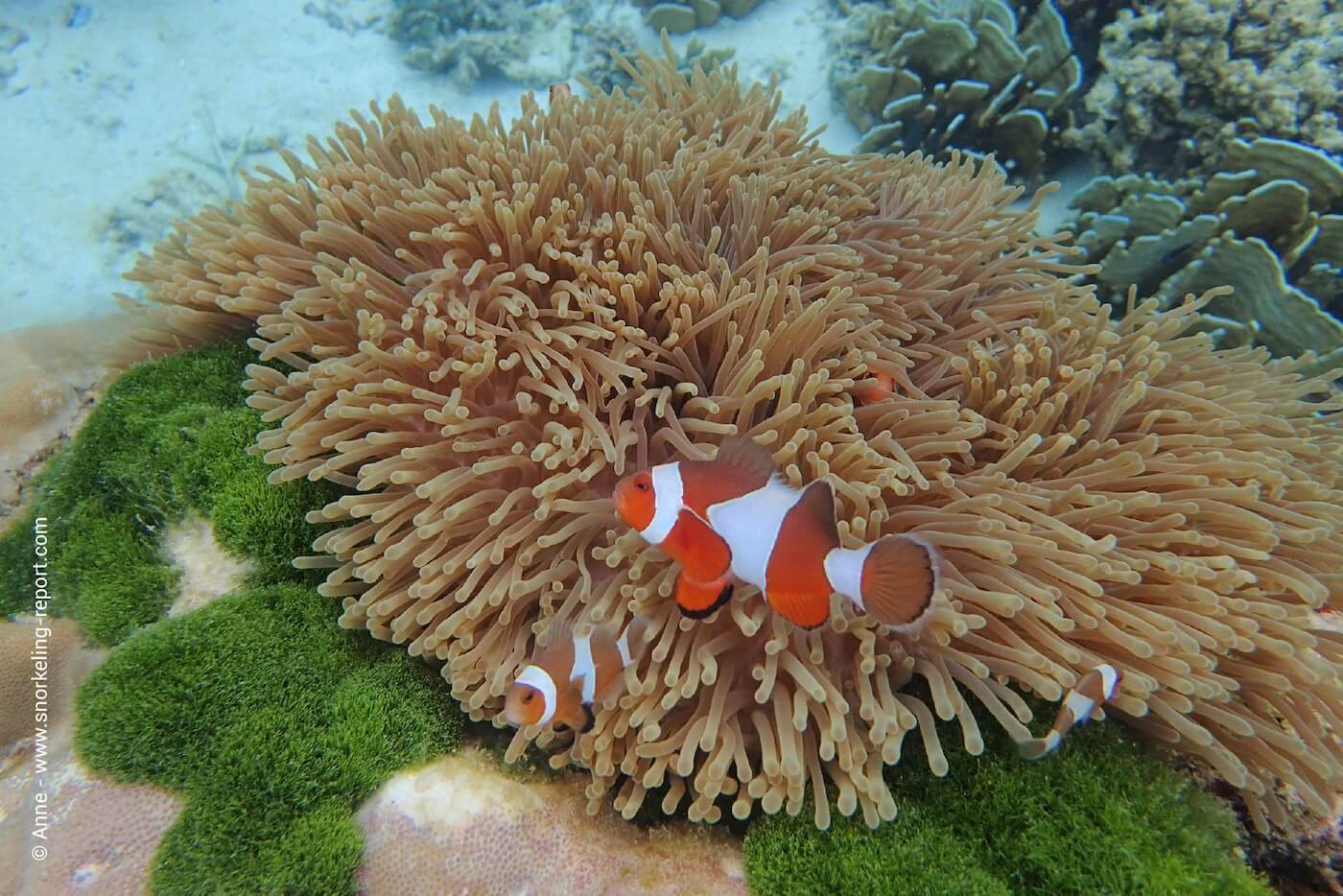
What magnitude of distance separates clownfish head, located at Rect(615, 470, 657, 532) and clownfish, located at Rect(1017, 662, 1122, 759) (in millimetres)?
916

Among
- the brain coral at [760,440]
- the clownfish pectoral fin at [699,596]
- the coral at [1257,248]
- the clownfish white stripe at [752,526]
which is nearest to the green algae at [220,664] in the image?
the brain coral at [760,440]

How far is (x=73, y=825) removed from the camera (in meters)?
1.55

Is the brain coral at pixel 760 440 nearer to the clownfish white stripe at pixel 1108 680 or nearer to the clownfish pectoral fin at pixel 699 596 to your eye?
the clownfish white stripe at pixel 1108 680

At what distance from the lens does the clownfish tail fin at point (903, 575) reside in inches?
51.1

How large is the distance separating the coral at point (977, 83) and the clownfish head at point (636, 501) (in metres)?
4.31

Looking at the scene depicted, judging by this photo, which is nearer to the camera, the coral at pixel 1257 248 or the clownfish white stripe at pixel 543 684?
the clownfish white stripe at pixel 543 684

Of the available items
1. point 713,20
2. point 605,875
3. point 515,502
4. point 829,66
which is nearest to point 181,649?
point 515,502

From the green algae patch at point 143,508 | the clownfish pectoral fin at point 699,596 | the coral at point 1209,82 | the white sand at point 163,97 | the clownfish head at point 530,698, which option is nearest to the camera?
the clownfish pectoral fin at point 699,596

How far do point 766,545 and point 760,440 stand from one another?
41 cm

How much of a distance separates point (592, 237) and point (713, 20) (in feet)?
20.0

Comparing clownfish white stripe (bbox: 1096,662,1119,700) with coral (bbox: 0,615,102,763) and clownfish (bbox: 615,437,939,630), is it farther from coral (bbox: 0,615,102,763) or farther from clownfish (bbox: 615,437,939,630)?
coral (bbox: 0,615,102,763)

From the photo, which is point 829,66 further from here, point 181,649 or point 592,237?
point 181,649

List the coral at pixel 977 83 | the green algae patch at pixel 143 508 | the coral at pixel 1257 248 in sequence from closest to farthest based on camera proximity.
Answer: the green algae patch at pixel 143 508, the coral at pixel 1257 248, the coral at pixel 977 83

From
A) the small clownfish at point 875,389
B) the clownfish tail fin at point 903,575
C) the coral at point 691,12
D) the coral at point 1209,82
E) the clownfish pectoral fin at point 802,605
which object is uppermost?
the clownfish tail fin at point 903,575
